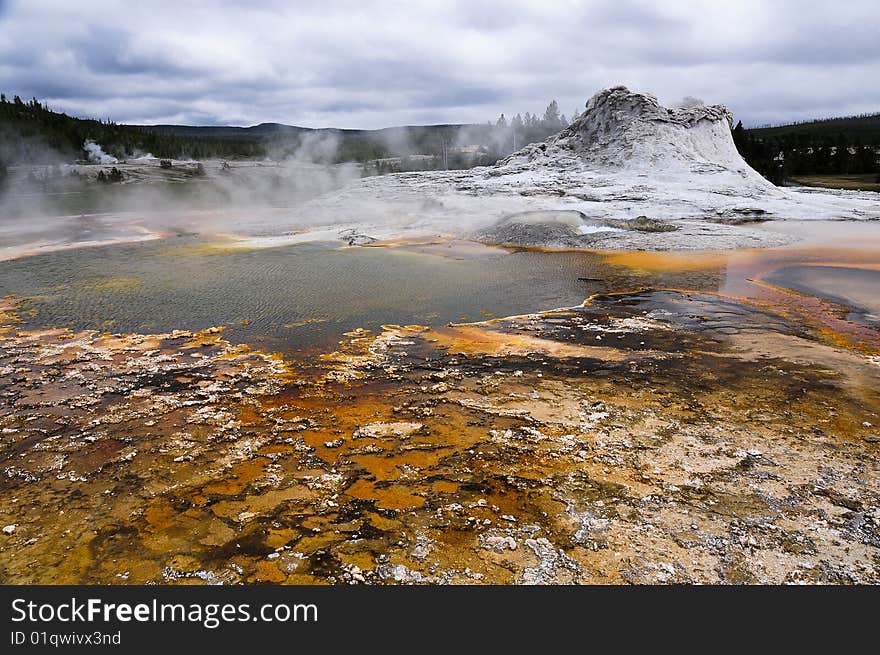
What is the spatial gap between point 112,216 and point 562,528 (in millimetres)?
16429

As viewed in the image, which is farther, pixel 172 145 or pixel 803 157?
pixel 172 145

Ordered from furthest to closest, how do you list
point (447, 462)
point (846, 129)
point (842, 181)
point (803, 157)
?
point (846, 129)
point (803, 157)
point (842, 181)
point (447, 462)

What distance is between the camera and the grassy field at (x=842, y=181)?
19.2m

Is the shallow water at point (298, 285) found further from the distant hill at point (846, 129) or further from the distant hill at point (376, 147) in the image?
the distant hill at point (846, 129)

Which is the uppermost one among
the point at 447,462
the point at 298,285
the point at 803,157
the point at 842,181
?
the point at 803,157

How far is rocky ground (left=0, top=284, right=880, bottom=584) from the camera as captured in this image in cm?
197

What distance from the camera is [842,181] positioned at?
21.4m

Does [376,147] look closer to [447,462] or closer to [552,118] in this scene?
[552,118]

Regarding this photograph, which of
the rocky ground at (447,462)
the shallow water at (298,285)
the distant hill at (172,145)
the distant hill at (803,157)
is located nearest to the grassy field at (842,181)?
the distant hill at (803,157)

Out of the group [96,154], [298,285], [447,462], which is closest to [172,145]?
[96,154]

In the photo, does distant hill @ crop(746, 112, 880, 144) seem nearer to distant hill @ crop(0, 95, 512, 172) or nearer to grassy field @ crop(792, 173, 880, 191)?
grassy field @ crop(792, 173, 880, 191)

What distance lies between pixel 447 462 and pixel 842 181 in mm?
24842

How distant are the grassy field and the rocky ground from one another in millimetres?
19125

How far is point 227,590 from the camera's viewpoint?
5.57 feet
